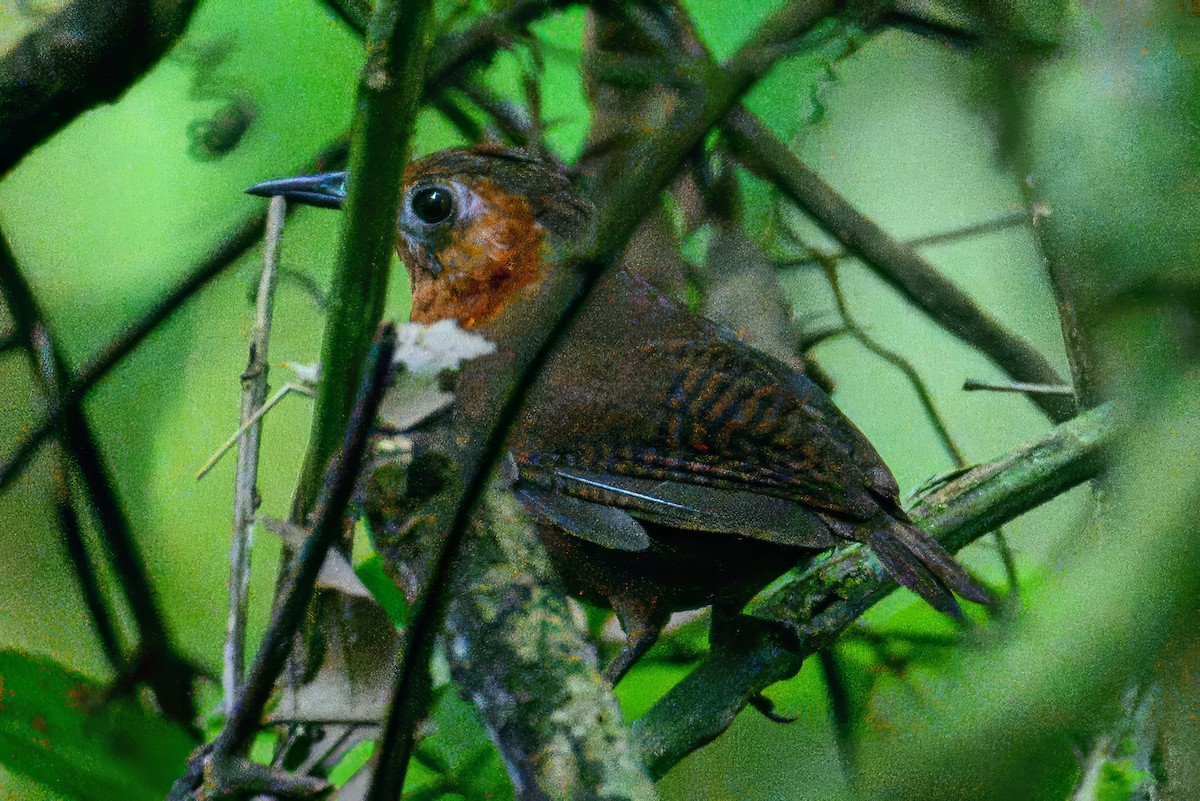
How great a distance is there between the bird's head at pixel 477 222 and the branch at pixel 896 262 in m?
0.21

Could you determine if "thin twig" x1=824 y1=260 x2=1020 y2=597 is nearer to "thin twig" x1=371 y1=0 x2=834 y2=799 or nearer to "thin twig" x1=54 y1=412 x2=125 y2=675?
"thin twig" x1=371 y1=0 x2=834 y2=799

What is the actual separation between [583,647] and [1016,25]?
85 centimetres

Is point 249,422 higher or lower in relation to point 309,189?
lower

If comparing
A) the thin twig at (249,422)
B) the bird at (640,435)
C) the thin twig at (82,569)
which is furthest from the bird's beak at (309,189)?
the thin twig at (82,569)

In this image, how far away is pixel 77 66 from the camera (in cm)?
103

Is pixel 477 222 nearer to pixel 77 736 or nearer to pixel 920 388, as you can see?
pixel 920 388

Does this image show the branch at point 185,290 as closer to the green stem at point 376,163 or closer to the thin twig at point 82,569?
the thin twig at point 82,569

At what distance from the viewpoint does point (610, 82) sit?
42.3 inches

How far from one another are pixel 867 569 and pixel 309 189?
67cm

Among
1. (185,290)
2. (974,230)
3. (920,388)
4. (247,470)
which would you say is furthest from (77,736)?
(974,230)

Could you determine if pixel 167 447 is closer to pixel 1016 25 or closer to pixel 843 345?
pixel 843 345

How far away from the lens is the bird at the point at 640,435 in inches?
31.8

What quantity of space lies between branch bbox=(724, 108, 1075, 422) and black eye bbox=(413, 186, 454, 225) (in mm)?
301

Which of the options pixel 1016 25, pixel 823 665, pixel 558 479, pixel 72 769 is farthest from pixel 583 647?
pixel 1016 25
